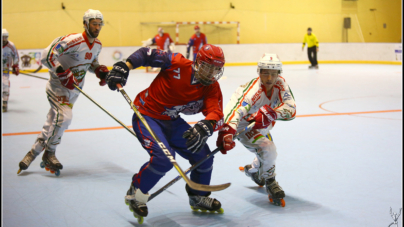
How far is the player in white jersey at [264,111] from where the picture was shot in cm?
318

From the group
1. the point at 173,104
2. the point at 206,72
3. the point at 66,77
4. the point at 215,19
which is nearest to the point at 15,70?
the point at 66,77

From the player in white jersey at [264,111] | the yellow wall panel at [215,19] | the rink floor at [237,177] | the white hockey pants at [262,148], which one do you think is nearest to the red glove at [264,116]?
the player in white jersey at [264,111]

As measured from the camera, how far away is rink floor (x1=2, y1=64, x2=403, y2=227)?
9.90 ft

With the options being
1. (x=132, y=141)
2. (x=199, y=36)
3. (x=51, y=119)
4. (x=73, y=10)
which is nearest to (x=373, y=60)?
(x=199, y=36)

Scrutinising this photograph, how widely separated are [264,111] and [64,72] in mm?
2096

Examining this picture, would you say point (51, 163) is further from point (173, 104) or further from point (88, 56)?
point (173, 104)

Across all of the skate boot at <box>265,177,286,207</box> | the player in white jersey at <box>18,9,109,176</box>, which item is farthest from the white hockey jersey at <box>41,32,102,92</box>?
the skate boot at <box>265,177,286,207</box>

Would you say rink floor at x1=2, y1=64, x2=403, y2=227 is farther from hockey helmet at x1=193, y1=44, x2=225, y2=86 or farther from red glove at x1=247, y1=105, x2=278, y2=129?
hockey helmet at x1=193, y1=44, x2=225, y2=86

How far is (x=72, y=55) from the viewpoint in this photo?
164 inches

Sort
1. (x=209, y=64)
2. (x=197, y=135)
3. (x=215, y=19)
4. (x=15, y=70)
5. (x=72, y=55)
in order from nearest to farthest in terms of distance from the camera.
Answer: (x=197, y=135)
(x=209, y=64)
(x=72, y=55)
(x=15, y=70)
(x=215, y=19)

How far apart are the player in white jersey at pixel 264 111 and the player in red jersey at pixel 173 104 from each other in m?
0.30

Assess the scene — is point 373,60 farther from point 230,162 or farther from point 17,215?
point 17,215

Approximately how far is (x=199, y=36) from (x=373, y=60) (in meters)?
8.28

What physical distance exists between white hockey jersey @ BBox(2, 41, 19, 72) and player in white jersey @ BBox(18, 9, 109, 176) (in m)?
4.43
